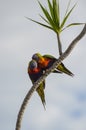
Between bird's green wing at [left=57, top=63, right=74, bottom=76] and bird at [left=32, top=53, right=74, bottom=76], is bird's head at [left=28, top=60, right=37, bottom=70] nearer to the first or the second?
bird at [left=32, top=53, right=74, bottom=76]


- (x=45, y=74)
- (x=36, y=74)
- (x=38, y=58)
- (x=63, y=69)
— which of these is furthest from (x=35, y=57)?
(x=45, y=74)

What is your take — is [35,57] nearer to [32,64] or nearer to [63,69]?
[32,64]

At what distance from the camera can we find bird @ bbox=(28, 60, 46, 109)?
1727 cm

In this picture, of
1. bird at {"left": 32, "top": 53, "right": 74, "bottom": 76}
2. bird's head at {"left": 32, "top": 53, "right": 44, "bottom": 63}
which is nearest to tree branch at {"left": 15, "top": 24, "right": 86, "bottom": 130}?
bird at {"left": 32, "top": 53, "right": 74, "bottom": 76}

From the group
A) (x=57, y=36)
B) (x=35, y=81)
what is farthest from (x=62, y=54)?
(x=35, y=81)

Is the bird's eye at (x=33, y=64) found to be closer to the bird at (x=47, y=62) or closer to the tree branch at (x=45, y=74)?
the bird at (x=47, y=62)

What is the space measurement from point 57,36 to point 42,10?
918 mm

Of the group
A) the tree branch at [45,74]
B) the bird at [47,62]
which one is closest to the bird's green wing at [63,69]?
the bird at [47,62]

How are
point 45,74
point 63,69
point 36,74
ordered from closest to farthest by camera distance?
1. point 45,74
2. point 63,69
3. point 36,74

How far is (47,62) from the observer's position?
1725 centimetres

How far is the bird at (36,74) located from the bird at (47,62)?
12cm

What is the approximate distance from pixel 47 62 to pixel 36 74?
0.47 meters

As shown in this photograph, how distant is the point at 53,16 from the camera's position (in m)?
16.4

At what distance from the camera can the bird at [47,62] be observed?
1680 centimetres
